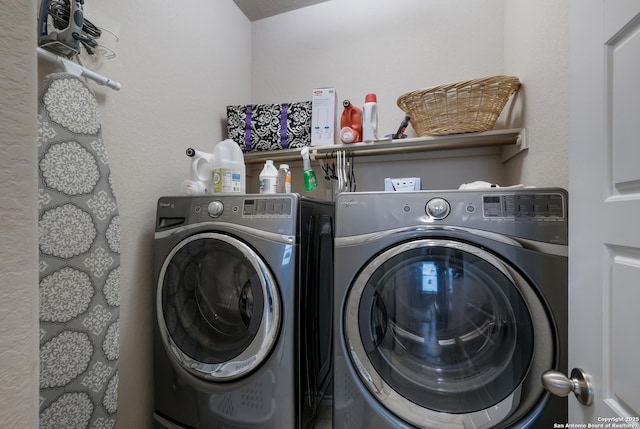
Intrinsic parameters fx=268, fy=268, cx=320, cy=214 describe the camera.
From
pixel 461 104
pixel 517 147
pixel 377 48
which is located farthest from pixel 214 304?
pixel 377 48

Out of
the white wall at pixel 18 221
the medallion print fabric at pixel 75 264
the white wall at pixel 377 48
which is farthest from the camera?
the white wall at pixel 377 48

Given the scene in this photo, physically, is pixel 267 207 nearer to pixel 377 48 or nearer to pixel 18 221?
pixel 18 221

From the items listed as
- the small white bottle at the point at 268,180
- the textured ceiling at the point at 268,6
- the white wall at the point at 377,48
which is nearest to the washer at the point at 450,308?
the small white bottle at the point at 268,180

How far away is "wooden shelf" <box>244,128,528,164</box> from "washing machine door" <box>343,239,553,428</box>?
713mm

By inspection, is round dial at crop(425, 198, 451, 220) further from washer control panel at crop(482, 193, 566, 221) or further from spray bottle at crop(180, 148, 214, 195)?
spray bottle at crop(180, 148, 214, 195)

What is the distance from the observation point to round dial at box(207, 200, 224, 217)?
1055mm

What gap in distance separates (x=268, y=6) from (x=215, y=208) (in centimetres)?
163

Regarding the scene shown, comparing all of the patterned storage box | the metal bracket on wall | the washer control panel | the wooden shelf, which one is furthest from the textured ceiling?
the washer control panel

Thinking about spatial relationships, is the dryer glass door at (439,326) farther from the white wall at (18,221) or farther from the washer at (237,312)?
the white wall at (18,221)

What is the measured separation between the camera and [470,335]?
0.90 m

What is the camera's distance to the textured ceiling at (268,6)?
1.82 m

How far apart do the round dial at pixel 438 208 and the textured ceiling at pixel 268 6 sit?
1754 mm

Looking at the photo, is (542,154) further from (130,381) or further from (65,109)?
(130,381)

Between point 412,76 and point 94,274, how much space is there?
1.85 meters
